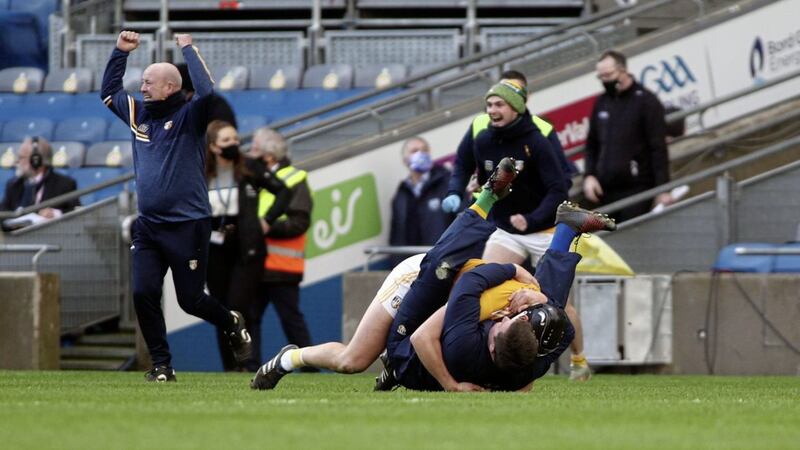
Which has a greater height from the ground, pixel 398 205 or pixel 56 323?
pixel 398 205

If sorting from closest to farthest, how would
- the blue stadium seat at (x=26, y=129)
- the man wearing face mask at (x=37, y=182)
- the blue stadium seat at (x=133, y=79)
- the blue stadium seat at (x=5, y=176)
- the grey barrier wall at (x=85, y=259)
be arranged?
the grey barrier wall at (x=85, y=259), the man wearing face mask at (x=37, y=182), the blue stadium seat at (x=5, y=176), the blue stadium seat at (x=133, y=79), the blue stadium seat at (x=26, y=129)

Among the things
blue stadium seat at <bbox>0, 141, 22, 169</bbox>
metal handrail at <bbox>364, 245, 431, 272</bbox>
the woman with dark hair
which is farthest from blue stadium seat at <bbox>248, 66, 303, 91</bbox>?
the woman with dark hair

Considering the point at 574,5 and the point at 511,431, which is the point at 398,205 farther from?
the point at 511,431

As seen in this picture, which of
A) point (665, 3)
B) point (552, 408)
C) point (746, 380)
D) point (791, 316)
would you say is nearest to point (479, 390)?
point (552, 408)

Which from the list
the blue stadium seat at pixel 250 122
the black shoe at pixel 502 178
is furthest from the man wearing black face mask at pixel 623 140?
the blue stadium seat at pixel 250 122

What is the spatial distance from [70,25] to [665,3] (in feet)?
→ 28.4

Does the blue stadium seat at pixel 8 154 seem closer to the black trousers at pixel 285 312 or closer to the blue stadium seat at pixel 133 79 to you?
the blue stadium seat at pixel 133 79

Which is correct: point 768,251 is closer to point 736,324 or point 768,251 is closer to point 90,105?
point 736,324

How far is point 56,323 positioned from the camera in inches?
636

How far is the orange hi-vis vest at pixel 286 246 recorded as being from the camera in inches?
616

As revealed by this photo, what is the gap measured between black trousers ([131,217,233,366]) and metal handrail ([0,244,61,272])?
4.84 metres

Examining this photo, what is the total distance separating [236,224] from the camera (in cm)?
1509

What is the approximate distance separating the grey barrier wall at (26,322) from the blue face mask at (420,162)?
3.47 meters

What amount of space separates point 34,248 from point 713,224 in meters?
6.13
